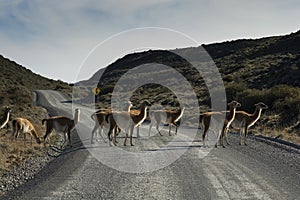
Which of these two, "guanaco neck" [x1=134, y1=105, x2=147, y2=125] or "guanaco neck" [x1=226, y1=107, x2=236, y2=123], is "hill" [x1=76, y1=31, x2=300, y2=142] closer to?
"guanaco neck" [x1=226, y1=107, x2=236, y2=123]

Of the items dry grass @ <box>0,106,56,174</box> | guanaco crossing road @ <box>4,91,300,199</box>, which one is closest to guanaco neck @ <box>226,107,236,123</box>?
guanaco crossing road @ <box>4,91,300,199</box>

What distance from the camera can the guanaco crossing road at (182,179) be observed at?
7859 mm

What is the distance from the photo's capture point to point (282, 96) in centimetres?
2877

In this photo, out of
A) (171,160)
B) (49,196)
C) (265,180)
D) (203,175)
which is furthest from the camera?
(171,160)

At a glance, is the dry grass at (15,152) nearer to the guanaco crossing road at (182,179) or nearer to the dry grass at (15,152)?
the dry grass at (15,152)

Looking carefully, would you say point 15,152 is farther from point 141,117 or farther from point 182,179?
point 182,179

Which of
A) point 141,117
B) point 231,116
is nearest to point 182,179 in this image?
point 141,117

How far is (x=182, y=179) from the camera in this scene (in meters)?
A: 9.29

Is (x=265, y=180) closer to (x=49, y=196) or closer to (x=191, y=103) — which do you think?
(x=49, y=196)

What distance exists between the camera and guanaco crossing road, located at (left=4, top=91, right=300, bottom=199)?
786 centimetres

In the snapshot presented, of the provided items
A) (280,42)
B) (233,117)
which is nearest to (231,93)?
(233,117)

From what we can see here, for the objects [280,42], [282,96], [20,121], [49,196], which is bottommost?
[49,196]

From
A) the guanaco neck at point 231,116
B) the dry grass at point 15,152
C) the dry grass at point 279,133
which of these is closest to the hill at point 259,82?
the dry grass at point 279,133

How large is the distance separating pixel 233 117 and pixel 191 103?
24611 millimetres
